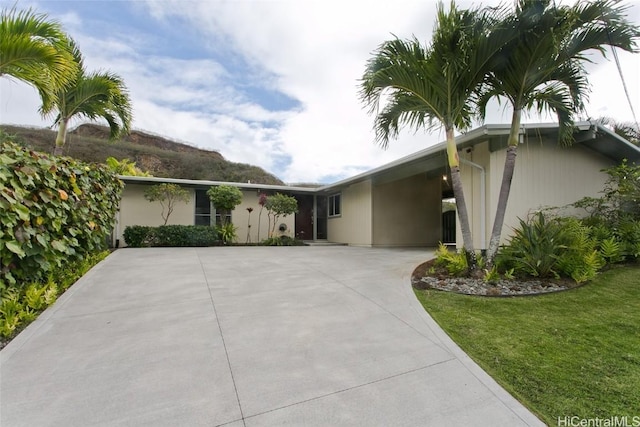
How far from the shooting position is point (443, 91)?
16.5 feet

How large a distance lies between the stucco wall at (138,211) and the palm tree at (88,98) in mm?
5087

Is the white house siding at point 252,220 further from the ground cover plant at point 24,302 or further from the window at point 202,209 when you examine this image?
the ground cover plant at point 24,302

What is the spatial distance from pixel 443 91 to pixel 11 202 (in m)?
5.67

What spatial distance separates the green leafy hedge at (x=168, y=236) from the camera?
34.2 ft

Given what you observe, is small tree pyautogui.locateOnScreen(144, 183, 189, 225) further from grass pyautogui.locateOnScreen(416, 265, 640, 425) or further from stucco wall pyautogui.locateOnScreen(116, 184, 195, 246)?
grass pyautogui.locateOnScreen(416, 265, 640, 425)

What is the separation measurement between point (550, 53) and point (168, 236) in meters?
11.3

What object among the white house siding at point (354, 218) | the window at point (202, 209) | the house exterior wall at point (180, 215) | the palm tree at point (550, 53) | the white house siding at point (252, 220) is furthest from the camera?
the white house siding at point (252, 220)

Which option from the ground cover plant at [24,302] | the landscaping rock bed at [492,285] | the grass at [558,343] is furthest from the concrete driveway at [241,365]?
the landscaping rock bed at [492,285]

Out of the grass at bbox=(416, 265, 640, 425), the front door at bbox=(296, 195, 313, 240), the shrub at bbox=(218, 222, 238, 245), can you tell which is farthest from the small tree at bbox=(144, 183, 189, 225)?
the grass at bbox=(416, 265, 640, 425)

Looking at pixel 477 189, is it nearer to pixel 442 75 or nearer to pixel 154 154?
pixel 442 75

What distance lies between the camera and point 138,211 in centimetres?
1177

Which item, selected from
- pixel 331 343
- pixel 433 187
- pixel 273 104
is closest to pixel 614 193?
pixel 433 187

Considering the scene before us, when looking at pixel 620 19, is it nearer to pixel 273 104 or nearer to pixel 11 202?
pixel 11 202

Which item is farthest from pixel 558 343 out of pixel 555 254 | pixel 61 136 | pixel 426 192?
pixel 426 192
